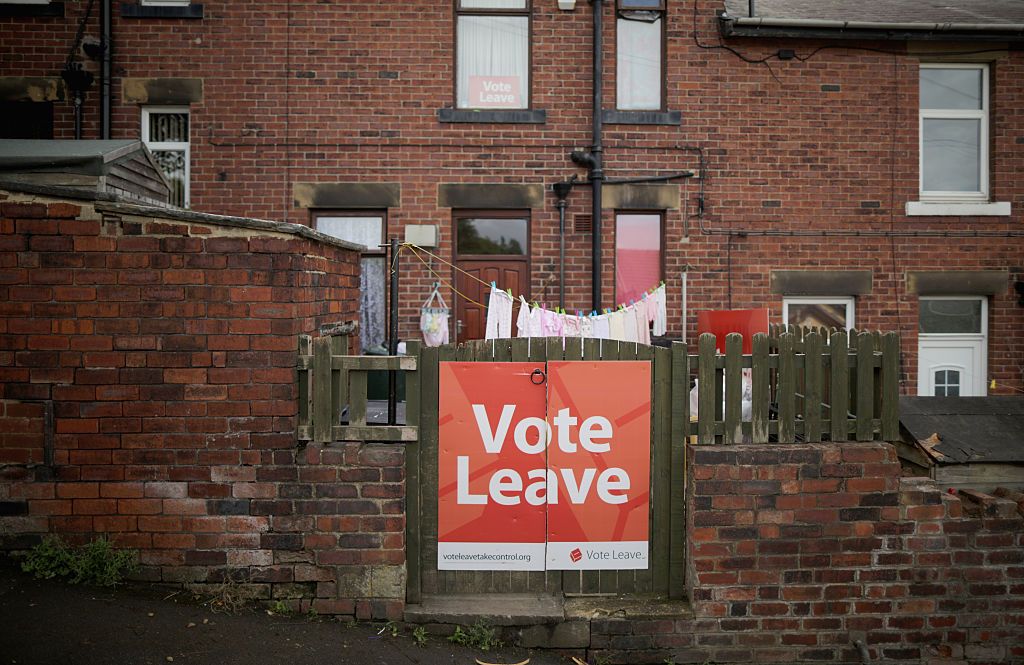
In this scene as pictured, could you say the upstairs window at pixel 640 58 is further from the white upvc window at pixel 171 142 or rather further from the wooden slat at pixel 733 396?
the wooden slat at pixel 733 396

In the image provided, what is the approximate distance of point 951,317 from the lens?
9148 millimetres

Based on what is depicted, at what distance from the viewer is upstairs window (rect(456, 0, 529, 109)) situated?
8859mm

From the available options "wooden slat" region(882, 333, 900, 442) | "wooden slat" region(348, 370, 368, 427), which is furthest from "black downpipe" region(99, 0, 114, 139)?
"wooden slat" region(882, 333, 900, 442)

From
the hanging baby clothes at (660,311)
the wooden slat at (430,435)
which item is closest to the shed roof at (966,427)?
the hanging baby clothes at (660,311)

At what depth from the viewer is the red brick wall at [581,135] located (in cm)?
857

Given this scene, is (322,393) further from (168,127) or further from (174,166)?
(168,127)

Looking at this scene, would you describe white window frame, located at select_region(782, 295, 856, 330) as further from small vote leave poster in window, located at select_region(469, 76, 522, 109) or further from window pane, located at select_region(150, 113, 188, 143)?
window pane, located at select_region(150, 113, 188, 143)

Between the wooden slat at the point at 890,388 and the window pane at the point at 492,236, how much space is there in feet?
17.8

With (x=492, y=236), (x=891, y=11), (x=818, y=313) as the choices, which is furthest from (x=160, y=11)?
(x=891, y=11)

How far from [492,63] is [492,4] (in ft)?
2.53

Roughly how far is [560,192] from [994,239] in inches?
225

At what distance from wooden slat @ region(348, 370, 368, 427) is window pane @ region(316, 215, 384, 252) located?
17.0 ft

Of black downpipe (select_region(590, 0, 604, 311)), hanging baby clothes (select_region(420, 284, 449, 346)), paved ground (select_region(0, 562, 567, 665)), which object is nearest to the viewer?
paved ground (select_region(0, 562, 567, 665))

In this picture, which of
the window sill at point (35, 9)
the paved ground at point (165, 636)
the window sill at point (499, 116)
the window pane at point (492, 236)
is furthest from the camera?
the window pane at point (492, 236)
